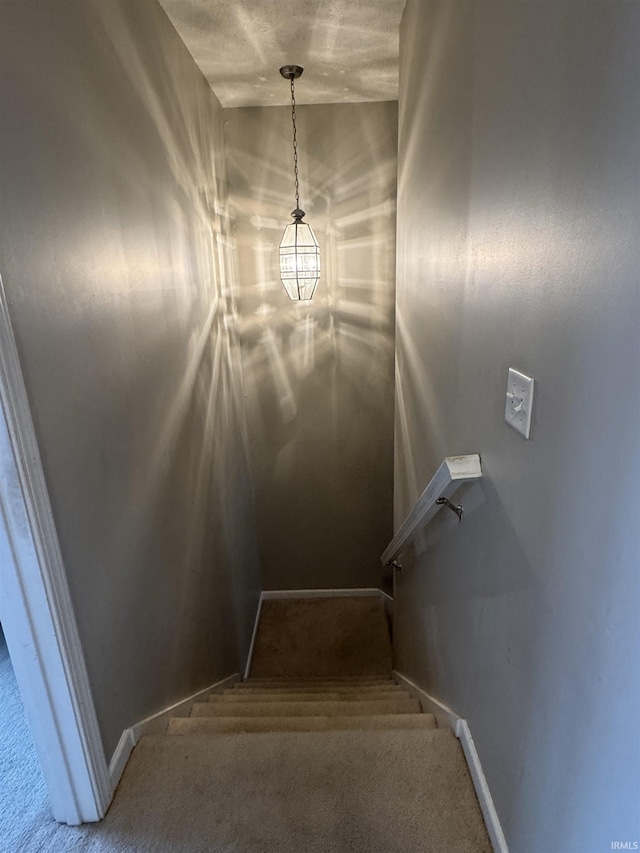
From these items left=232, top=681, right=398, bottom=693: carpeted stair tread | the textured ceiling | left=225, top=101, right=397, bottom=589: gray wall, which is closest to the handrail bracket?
left=232, top=681, right=398, bottom=693: carpeted stair tread

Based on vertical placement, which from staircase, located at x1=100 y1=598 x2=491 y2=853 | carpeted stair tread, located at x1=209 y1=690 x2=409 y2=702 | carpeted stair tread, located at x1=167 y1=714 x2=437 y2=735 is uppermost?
staircase, located at x1=100 y1=598 x2=491 y2=853

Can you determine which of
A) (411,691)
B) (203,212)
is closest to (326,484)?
(411,691)

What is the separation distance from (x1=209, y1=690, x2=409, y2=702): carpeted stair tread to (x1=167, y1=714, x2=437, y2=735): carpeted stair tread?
0.39 m

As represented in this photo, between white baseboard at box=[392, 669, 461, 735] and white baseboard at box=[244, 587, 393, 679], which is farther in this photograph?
white baseboard at box=[244, 587, 393, 679]

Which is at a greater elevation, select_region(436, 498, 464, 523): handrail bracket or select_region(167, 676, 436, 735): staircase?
select_region(436, 498, 464, 523): handrail bracket

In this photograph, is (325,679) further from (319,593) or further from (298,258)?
(298,258)

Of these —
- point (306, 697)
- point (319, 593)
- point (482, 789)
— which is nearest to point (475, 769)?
point (482, 789)

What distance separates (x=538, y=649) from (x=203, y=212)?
2.38 meters

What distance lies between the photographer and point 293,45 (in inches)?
86.3

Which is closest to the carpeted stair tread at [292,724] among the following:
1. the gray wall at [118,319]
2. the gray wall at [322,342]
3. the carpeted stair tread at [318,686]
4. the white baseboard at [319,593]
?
the gray wall at [118,319]

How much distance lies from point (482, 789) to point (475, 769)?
5 cm

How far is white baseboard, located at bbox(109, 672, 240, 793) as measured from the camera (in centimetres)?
125

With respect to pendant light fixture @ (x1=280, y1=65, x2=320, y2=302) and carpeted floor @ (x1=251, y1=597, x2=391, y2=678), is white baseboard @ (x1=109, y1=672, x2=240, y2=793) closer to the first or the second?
carpeted floor @ (x1=251, y1=597, x2=391, y2=678)

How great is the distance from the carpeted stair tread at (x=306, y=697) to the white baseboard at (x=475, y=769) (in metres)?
0.47
